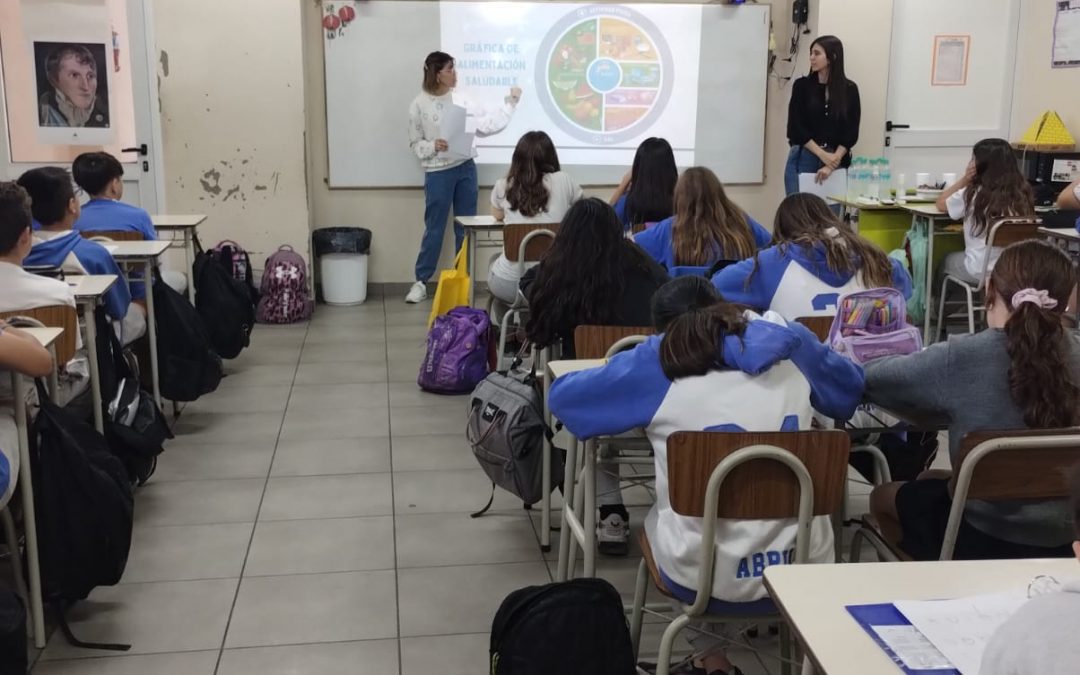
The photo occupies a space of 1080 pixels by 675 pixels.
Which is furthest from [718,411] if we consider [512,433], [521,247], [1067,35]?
[1067,35]

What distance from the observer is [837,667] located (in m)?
1.24

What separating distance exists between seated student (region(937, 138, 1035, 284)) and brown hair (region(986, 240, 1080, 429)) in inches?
122

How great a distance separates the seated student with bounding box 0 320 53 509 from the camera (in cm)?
240

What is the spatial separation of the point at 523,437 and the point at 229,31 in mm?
4586

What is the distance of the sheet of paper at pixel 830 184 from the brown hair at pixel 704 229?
316 centimetres

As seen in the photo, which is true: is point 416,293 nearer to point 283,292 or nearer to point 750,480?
point 283,292

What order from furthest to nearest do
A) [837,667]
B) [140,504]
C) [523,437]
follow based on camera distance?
[140,504], [523,437], [837,667]

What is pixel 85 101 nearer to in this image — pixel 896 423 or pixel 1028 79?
pixel 896 423

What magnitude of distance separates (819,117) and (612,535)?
4.37 metres

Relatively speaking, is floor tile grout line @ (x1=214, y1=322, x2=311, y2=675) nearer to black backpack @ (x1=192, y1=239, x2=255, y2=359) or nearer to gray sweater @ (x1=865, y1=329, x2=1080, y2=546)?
black backpack @ (x1=192, y1=239, x2=255, y2=359)

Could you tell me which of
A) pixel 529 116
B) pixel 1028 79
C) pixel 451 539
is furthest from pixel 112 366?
pixel 1028 79

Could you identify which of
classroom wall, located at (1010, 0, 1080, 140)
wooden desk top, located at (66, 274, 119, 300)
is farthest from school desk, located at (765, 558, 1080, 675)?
classroom wall, located at (1010, 0, 1080, 140)

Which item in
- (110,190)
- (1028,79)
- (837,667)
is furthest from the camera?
(1028,79)

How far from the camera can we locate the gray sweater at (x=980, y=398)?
202 centimetres
